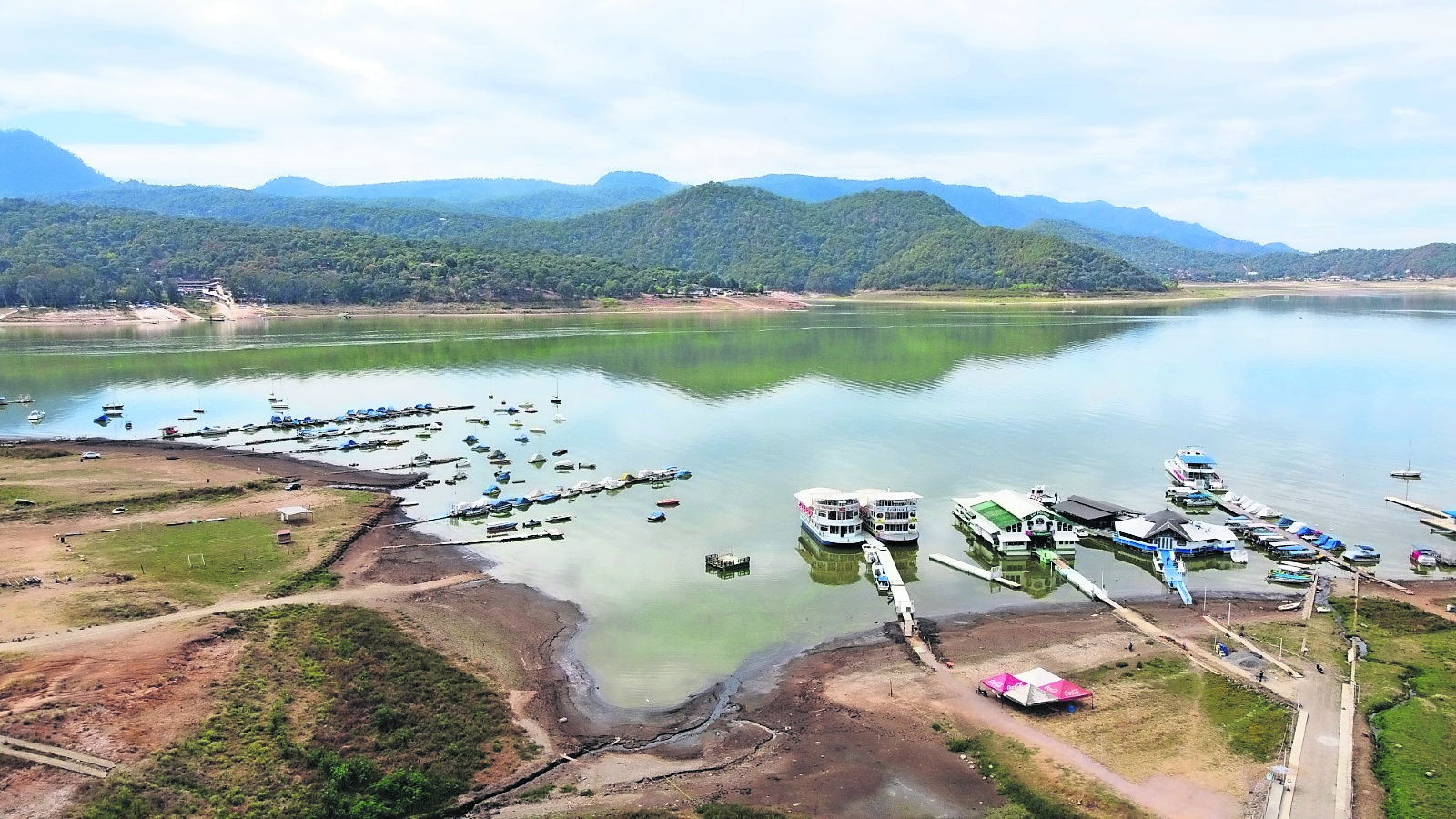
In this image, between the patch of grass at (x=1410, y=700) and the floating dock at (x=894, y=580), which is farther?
the floating dock at (x=894, y=580)

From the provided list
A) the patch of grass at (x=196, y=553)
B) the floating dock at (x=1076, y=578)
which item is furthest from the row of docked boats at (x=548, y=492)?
the floating dock at (x=1076, y=578)

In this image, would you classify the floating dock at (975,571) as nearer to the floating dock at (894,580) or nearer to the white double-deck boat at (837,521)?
the floating dock at (894,580)

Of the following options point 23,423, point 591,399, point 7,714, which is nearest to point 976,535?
point 7,714

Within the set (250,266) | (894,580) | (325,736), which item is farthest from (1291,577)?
(250,266)

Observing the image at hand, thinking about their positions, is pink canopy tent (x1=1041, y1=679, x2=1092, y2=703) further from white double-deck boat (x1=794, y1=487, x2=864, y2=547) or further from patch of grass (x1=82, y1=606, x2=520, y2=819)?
patch of grass (x1=82, y1=606, x2=520, y2=819)

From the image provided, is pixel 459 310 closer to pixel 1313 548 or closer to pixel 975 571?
pixel 975 571
